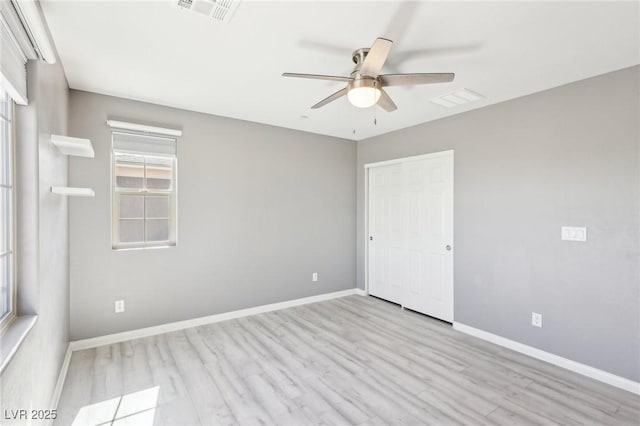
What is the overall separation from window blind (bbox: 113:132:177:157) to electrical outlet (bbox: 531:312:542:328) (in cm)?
410

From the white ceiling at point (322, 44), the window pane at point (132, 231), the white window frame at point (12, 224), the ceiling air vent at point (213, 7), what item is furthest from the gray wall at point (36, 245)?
the window pane at point (132, 231)

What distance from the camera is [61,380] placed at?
244 centimetres

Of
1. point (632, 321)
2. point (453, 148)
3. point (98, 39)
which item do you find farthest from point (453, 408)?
point (98, 39)

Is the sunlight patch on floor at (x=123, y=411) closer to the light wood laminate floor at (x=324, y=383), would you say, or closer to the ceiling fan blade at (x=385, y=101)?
the light wood laminate floor at (x=324, y=383)

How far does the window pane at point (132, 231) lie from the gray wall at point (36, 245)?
1.11 metres

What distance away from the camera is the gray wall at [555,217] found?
253 centimetres

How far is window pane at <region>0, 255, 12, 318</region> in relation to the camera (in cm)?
148

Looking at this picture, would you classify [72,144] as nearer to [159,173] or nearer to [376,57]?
[159,173]

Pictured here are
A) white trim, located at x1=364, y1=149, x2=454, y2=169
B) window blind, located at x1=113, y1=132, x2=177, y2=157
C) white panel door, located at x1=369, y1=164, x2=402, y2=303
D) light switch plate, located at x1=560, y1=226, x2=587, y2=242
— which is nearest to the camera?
light switch plate, located at x1=560, y1=226, x2=587, y2=242

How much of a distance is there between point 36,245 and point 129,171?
1.91 meters

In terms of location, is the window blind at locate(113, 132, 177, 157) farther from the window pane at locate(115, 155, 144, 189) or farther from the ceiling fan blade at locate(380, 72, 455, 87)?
the ceiling fan blade at locate(380, 72, 455, 87)

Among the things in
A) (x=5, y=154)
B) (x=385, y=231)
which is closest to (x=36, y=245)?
(x=5, y=154)

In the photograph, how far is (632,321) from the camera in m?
2.47

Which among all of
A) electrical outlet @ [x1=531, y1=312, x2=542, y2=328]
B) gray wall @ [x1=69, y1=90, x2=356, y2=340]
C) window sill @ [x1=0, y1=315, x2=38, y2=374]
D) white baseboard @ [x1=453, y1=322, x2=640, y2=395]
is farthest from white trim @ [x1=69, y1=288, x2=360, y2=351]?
electrical outlet @ [x1=531, y1=312, x2=542, y2=328]
